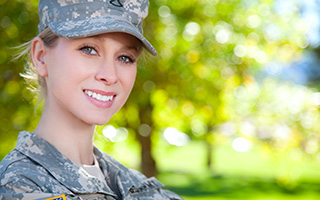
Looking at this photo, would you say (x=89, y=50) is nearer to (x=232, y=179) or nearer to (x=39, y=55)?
(x=39, y=55)

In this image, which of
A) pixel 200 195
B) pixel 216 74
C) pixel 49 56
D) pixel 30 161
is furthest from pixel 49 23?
pixel 200 195

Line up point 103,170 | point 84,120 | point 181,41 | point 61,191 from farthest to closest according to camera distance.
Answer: point 181,41 < point 103,170 < point 84,120 < point 61,191

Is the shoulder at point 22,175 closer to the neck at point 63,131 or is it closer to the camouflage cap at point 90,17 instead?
the neck at point 63,131

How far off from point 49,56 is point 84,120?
0.25 meters

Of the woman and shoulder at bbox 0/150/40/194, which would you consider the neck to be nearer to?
the woman

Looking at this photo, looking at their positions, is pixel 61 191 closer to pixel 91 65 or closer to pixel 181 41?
pixel 91 65

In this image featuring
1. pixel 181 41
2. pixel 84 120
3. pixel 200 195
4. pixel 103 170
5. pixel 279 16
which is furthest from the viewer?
pixel 200 195

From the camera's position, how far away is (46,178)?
51.4 inches

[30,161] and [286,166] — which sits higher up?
[286,166]

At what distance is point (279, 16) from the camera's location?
4305 millimetres

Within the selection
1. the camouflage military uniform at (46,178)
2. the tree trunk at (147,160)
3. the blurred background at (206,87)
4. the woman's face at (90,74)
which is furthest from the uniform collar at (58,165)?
the tree trunk at (147,160)

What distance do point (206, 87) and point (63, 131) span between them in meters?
2.63

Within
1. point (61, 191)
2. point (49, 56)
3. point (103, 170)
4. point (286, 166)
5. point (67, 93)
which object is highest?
point (286, 166)

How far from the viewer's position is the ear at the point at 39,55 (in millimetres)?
1501
